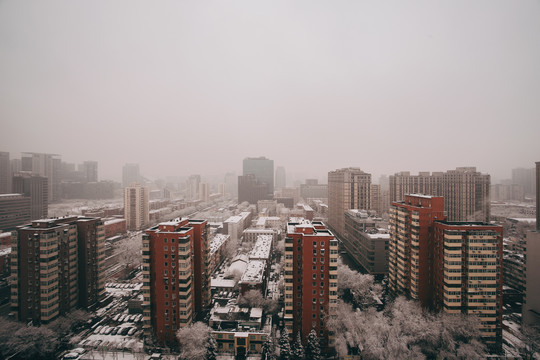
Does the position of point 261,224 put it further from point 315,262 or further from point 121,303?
point 315,262

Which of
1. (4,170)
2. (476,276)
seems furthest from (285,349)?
(4,170)

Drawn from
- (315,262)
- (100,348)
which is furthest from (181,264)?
(315,262)

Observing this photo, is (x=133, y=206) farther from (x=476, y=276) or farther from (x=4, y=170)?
(x=476, y=276)

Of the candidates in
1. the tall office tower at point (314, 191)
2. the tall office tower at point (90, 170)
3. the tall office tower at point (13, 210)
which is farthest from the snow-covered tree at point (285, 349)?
the tall office tower at point (314, 191)

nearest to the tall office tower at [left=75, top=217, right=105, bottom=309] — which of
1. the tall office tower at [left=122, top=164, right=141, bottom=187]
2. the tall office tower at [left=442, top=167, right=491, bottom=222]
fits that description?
the tall office tower at [left=442, top=167, right=491, bottom=222]

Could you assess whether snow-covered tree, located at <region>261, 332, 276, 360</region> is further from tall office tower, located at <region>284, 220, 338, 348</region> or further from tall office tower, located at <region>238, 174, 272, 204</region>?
tall office tower, located at <region>238, 174, 272, 204</region>

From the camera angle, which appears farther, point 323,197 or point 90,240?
point 323,197
